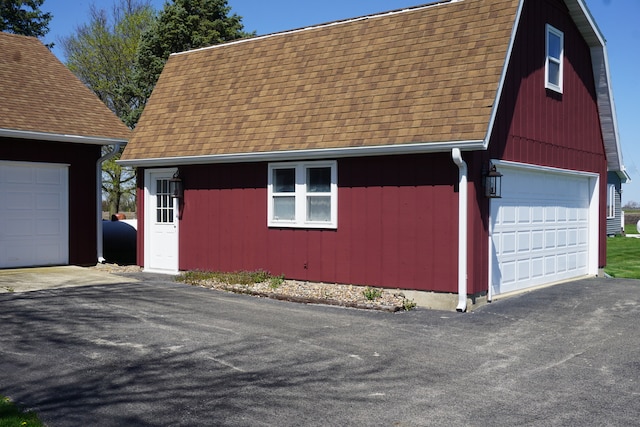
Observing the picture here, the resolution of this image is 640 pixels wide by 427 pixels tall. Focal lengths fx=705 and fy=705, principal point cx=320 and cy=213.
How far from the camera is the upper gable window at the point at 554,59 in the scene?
535 inches

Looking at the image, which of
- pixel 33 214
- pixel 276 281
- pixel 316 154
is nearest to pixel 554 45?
pixel 316 154

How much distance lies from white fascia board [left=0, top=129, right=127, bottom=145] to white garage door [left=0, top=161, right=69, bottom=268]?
654mm

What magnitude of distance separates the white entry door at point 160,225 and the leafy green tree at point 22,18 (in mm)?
23493

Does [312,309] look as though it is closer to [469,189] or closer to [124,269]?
[469,189]

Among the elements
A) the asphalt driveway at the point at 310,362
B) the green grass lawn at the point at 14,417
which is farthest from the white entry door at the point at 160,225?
the green grass lawn at the point at 14,417

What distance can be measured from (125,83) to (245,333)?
30839mm

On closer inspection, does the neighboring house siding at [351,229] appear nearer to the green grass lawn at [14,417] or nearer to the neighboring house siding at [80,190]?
the neighboring house siding at [80,190]

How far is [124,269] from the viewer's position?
15.8 m

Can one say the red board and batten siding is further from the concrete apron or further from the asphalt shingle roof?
the concrete apron

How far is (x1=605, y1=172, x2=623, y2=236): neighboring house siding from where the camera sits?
3323cm

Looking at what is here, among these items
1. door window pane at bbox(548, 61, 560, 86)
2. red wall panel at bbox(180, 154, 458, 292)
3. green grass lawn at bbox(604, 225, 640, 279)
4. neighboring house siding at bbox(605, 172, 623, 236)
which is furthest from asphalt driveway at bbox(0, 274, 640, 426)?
neighboring house siding at bbox(605, 172, 623, 236)

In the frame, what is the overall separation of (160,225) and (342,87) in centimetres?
527

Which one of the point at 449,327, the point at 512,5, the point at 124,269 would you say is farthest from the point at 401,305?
the point at 124,269

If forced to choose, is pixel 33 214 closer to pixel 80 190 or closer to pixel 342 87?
pixel 80 190
